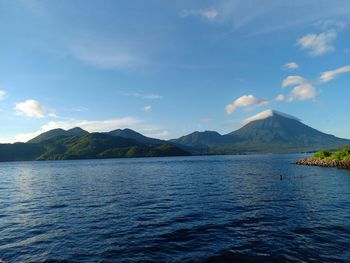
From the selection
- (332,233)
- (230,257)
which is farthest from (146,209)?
(332,233)

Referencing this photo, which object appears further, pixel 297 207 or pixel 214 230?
pixel 297 207

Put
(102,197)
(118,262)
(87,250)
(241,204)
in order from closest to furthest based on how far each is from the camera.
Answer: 1. (118,262)
2. (87,250)
3. (241,204)
4. (102,197)

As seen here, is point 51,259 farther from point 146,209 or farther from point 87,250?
point 146,209

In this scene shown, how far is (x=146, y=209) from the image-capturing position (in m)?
38.4

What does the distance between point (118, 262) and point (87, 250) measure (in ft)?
13.2

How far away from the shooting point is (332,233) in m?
26.3

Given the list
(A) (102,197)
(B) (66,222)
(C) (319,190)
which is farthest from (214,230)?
(C) (319,190)

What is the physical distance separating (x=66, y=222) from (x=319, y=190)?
146 feet

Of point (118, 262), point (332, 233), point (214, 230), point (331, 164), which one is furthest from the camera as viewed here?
point (331, 164)

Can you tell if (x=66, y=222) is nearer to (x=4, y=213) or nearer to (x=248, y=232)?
(x=4, y=213)

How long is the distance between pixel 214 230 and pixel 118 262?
1108cm

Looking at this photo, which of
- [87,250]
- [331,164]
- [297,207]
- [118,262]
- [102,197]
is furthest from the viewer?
[331,164]

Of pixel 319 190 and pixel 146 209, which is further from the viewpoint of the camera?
pixel 319 190

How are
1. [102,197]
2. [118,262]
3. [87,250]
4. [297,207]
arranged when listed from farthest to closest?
[102,197], [297,207], [87,250], [118,262]
